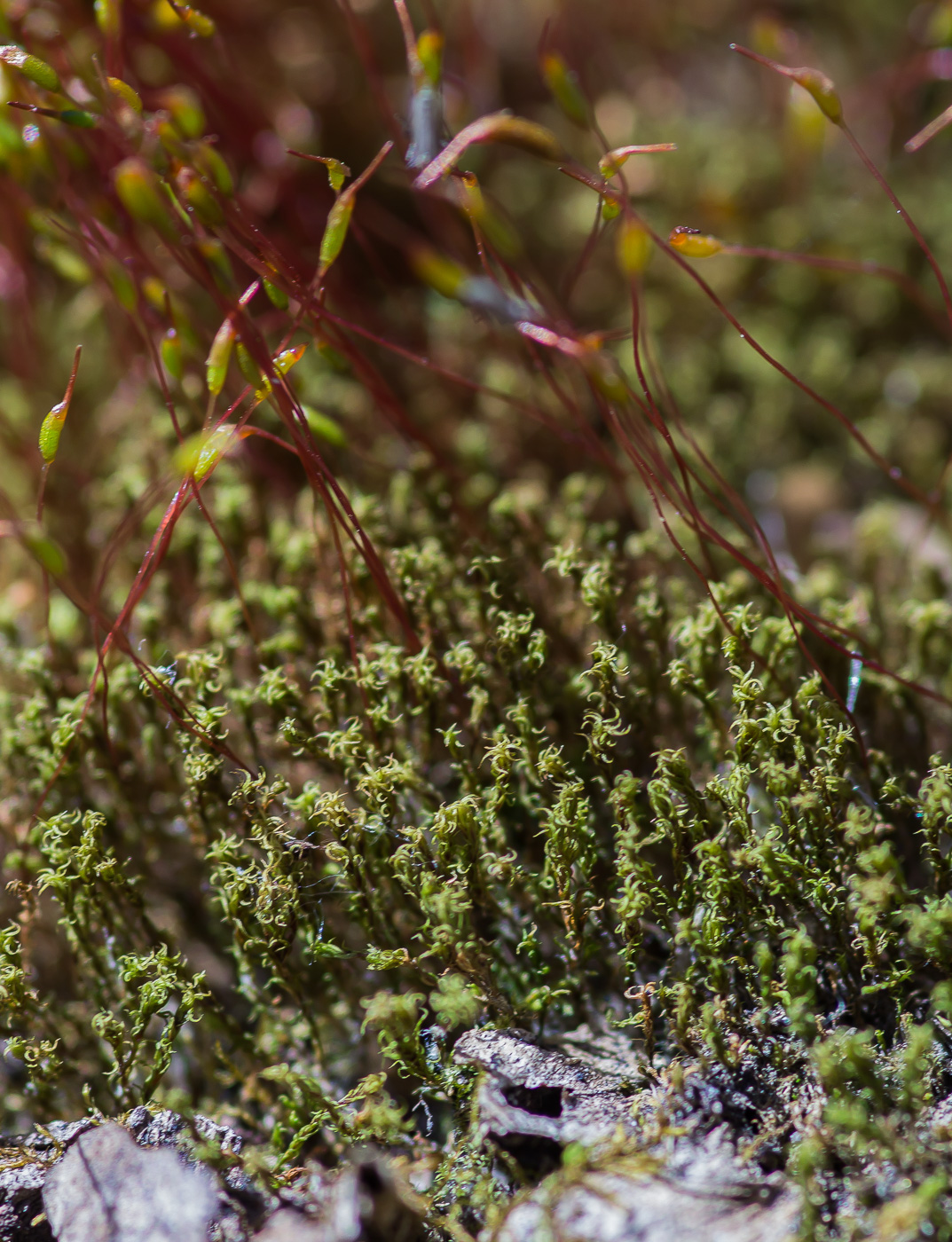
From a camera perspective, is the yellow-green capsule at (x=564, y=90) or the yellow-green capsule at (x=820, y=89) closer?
the yellow-green capsule at (x=820, y=89)

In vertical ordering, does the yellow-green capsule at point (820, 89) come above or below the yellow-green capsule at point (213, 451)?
above

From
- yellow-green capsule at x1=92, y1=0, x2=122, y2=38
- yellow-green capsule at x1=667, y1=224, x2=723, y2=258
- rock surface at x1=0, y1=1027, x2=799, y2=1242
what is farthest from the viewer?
yellow-green capsule at x1=92, y1=0, x2=122, y2=38

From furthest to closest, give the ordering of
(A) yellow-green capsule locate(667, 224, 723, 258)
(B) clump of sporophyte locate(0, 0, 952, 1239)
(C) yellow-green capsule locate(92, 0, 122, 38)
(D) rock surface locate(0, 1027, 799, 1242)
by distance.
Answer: (C) yellow-green capsule locate(92, 0, 122, 38) → (A) yellow-green capsule locate(667, 224, 723, 258) → (B) clump of sporophyte locate(0, 0, 952, 1239) → (D) rock surface locate(0, 1027, 799, 1242)

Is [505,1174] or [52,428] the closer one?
[505,1174]

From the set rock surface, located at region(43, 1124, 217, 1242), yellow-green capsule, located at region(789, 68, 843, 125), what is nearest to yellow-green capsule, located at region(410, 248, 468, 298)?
yellow-green capsule, located at region(789, 68, 843, 125)

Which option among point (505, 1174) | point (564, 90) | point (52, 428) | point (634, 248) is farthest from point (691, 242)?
point (505, 1174)

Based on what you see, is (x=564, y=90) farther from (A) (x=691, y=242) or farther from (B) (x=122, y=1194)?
(B) (x=122, y=1194)

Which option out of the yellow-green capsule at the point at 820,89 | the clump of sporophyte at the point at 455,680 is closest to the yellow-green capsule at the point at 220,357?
the clump of sporophyte at the point at 455,680

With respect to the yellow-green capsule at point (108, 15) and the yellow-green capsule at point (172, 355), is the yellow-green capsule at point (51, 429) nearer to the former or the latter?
the yellow-green capsule at point (172, 355)

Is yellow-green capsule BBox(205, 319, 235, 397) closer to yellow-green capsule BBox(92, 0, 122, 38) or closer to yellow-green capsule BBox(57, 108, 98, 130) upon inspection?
yellow-green capsule BBox(57, 108, 98, 130)
